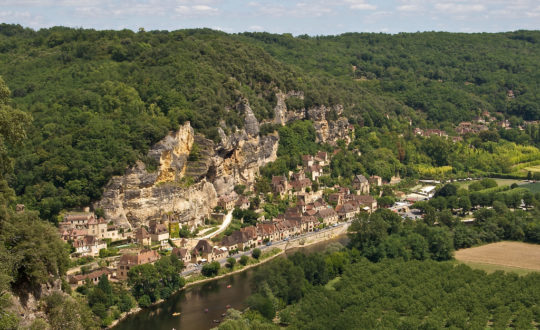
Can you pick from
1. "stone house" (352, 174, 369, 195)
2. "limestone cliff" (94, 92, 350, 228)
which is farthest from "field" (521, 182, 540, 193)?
"limestone cliff" (94, 92, 350, 228)

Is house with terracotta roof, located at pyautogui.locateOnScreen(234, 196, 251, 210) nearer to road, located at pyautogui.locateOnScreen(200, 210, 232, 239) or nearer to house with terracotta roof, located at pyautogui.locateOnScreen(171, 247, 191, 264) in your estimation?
road, located at pyautogui.locateOnScreen(200, 210, 232, 239)

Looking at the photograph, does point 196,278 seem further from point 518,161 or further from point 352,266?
point 518,161

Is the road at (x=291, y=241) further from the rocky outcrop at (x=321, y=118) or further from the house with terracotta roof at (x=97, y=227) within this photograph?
the rocky outcrop at (x=321, y=118)

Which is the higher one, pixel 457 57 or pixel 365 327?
pixel 457 57

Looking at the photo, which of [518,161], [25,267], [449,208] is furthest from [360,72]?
[25,267]

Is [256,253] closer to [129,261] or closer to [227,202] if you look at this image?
[227,202]
